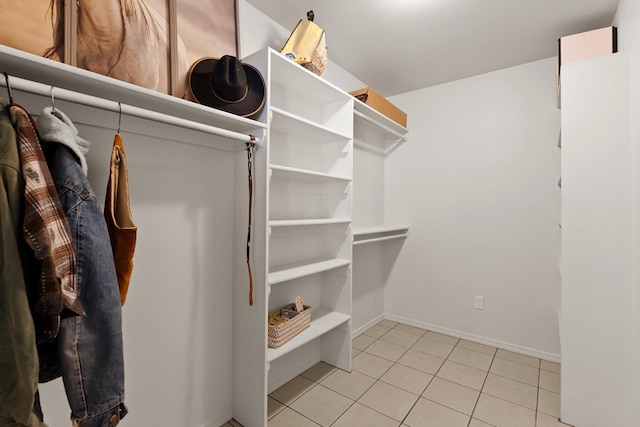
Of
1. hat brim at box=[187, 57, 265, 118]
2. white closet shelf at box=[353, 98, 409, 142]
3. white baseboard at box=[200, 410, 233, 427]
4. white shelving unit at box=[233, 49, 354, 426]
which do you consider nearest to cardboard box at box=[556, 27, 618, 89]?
white closet shelf at box=[353, 98, 409, 142]

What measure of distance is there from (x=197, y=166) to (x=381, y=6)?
149cm

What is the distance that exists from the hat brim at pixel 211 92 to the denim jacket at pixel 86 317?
0.65m

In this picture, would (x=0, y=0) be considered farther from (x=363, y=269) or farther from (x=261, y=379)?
(x=363, y=269)

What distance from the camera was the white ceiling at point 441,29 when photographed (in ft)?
5.98

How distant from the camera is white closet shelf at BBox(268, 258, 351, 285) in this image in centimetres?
169

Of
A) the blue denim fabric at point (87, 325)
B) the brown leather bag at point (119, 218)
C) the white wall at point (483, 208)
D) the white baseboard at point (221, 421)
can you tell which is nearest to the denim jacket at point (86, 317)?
the blue denim fabric at point (87, 325)

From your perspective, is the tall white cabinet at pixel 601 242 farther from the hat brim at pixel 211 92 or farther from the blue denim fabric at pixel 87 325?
the blue denim fabric at pixel 87 325

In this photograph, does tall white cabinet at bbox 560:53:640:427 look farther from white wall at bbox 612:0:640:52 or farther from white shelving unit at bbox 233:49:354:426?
white shelving unit at bbox 233:49:354:426

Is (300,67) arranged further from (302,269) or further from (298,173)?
(302,269)

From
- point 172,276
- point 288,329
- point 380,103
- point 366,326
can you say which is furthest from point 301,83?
point 366,326

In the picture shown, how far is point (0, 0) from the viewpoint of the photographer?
2.91 feet

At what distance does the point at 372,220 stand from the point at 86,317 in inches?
102

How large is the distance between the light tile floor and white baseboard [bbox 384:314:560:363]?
0.16 feet

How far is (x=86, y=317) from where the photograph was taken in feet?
2.49
